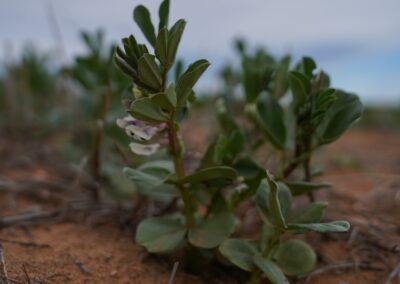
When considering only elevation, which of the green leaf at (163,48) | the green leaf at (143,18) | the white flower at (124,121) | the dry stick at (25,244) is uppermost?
the green leaf at (143,18)

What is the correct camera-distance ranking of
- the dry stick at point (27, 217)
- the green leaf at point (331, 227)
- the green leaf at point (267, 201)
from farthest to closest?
1. the dry stick at point (27, 217)
2. the green leaf at point (267, 201)
3. the green leaf at point (331, 227)

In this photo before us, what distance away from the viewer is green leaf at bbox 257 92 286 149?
4.40 ft

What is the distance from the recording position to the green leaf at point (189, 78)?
0.98m

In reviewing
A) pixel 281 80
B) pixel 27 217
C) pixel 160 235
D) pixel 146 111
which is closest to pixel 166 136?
pixel 146 111

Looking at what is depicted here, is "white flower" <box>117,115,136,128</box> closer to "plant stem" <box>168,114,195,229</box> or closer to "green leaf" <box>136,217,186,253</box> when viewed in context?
"plant stem" <box>168,114,195,229</box>

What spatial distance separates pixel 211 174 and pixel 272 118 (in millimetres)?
337

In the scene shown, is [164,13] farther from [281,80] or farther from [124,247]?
[124,247]

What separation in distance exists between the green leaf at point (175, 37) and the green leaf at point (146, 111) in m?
0.12

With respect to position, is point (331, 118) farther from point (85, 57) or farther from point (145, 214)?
point (85, 57)

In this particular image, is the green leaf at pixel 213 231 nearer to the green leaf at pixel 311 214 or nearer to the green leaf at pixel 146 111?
the green leaf at pixel 311 214

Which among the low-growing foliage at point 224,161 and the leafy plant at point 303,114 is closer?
the low-growing foliage at point 224,161

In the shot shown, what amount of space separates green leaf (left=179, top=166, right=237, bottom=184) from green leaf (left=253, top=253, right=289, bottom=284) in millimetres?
219

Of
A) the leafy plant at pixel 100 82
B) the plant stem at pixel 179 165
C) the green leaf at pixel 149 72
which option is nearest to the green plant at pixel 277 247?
the plant stem at pixel 179 165

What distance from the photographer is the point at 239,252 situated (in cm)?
119
